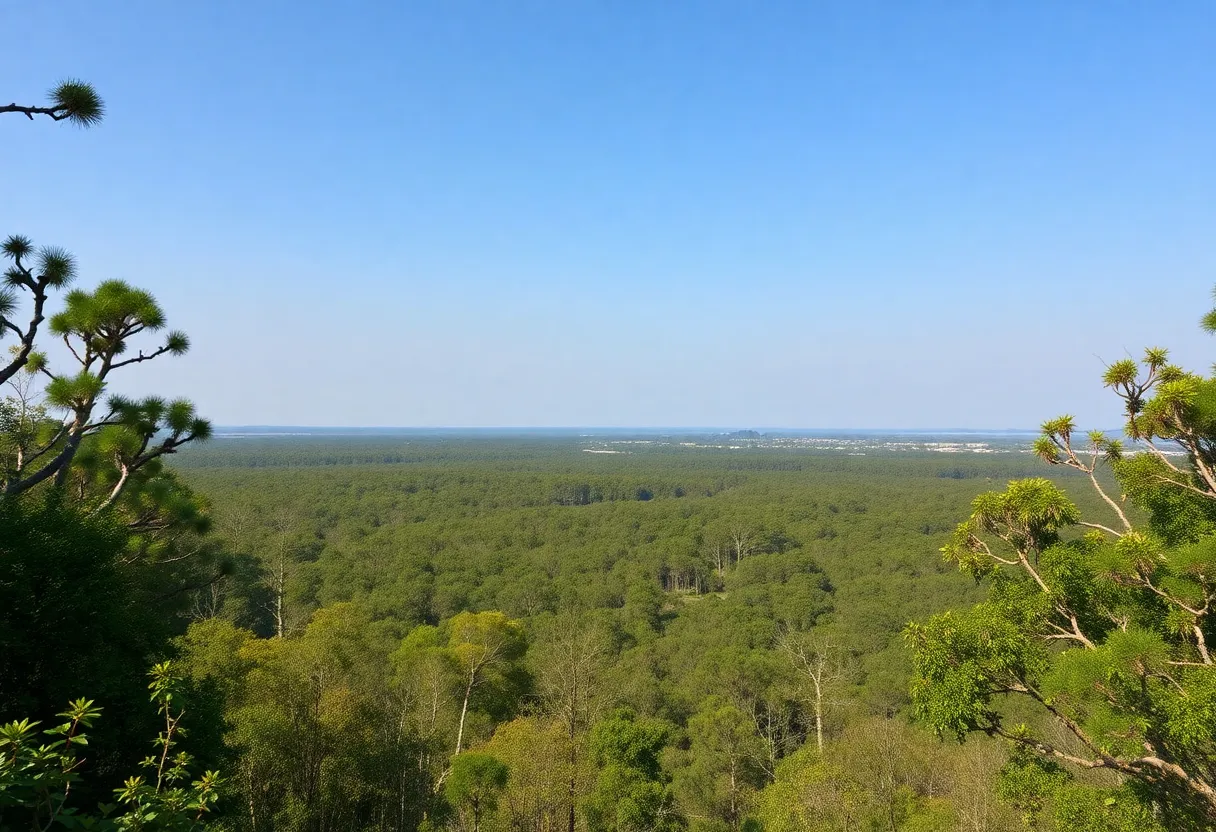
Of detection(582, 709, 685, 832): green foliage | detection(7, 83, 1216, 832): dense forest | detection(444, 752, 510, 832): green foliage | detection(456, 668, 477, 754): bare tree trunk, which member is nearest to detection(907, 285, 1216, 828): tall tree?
detection(7, 83, 1216, 832): dense forest

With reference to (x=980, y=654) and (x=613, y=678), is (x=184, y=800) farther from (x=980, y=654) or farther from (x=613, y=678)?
(x=613, y=678)

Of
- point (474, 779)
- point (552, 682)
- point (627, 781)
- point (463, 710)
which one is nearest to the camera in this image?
point (474, 779)

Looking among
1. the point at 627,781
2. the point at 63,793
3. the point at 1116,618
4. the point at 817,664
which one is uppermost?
the point at 63,793

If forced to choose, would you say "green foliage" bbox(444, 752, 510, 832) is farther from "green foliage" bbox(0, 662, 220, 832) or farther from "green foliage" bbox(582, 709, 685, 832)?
"green foliage" bbox(0, 662, 220, 832)

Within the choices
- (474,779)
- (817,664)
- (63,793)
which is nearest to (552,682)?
(474,779)

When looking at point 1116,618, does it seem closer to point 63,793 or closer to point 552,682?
point 63,793

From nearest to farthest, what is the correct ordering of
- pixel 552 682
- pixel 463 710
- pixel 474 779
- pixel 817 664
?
pixel 474 779
pixel 463 710
pixel 552 682
pixel 817 664

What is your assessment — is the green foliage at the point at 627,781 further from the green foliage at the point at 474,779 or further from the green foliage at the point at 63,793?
the green foliage at the point at 63,793

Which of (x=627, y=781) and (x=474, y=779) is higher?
(x=474, y=779)

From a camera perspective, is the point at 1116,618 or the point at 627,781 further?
the point at 627,781

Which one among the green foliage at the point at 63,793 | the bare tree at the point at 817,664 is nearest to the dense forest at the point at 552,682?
the green foliage at the point at 63,793

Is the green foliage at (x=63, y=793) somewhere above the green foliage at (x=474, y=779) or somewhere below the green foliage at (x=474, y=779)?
above
